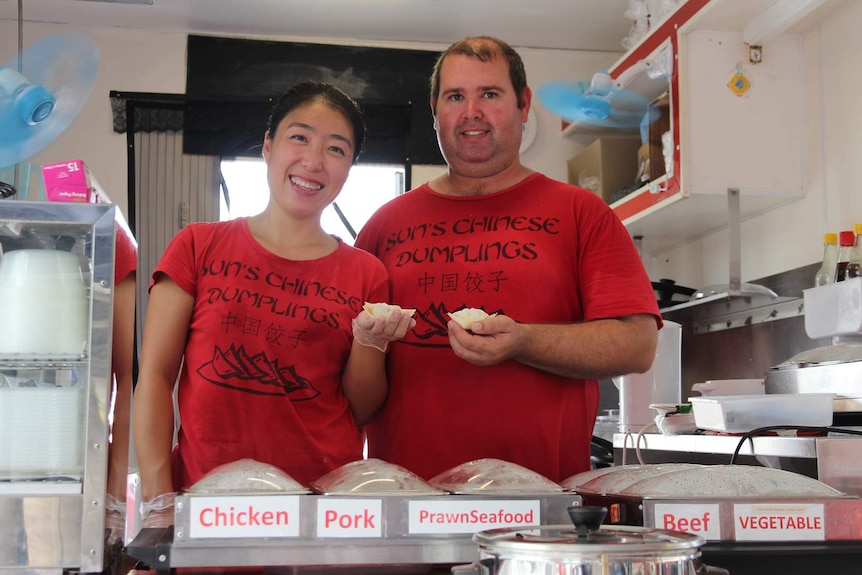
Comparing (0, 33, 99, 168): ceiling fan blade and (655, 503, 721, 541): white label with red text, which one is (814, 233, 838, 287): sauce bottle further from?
(0, 33, 99, 168): ceiling fan blade

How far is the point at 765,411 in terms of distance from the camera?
2072 mm

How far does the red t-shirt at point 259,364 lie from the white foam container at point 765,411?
1040 millimetres

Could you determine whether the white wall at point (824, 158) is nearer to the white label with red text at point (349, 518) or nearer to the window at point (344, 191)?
the window at point (344, 191)

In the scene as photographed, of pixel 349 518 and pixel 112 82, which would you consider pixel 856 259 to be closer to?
pixel 349 518

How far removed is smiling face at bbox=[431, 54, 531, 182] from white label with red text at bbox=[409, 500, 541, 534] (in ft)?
3.06

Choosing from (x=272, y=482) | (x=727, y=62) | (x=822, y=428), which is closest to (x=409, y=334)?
(x=272, y=482)

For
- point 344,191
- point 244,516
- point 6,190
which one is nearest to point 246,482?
point 244,516

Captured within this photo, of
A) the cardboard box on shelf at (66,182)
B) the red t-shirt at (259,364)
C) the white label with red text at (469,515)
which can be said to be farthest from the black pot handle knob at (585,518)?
the cardboard box on shelf at (66,182)

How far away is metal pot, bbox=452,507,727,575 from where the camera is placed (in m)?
0.77

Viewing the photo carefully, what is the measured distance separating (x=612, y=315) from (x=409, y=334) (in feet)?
1.25

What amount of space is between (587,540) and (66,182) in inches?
39.1

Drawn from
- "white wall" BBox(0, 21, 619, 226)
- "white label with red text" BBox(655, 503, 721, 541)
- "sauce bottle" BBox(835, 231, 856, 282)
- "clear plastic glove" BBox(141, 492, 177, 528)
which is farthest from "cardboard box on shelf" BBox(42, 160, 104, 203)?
"white wall" BBox(0, 21, 619, 226)

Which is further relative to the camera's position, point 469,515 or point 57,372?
point 57,372

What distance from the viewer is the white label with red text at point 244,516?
94cm
